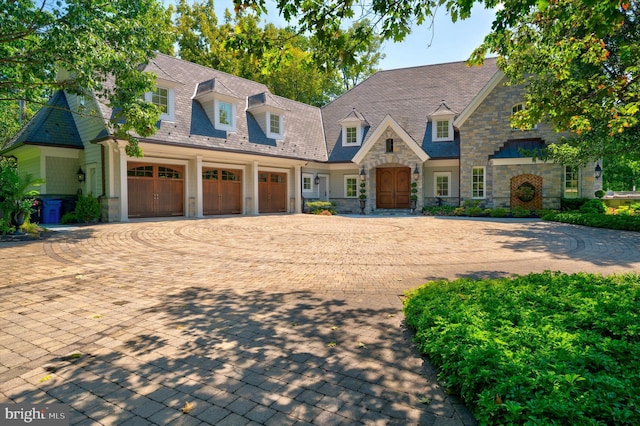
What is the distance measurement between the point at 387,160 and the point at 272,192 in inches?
306

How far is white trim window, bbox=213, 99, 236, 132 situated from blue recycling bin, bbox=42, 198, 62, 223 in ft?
28.3

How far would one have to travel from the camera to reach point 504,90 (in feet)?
71.6

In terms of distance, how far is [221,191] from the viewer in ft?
68.7

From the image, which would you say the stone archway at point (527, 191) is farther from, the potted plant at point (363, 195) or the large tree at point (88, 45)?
the large tree at point (88, 45)

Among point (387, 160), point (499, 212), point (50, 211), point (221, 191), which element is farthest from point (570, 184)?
point (50, 211)

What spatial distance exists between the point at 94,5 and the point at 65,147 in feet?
31.6

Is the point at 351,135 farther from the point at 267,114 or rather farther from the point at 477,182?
the point at 477,182

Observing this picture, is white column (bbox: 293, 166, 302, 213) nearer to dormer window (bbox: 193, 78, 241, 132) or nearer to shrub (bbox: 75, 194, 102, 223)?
dormer window (bbox: 193, 78, 241, 132)

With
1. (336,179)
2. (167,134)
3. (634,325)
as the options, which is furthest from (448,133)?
(634,325)

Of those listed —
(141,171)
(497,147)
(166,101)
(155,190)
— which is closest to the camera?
(141,171)

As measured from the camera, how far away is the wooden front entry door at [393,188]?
25203 millimetres

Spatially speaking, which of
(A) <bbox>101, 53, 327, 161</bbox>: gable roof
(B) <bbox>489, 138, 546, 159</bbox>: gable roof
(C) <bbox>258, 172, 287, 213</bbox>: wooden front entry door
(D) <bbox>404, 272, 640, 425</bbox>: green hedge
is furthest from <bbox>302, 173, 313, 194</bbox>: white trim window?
(D) <bbox>404, 272, 640, 425</bbox>: green hedge

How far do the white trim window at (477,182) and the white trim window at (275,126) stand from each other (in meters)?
12.4

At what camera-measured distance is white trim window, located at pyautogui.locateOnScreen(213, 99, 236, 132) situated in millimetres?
20438
